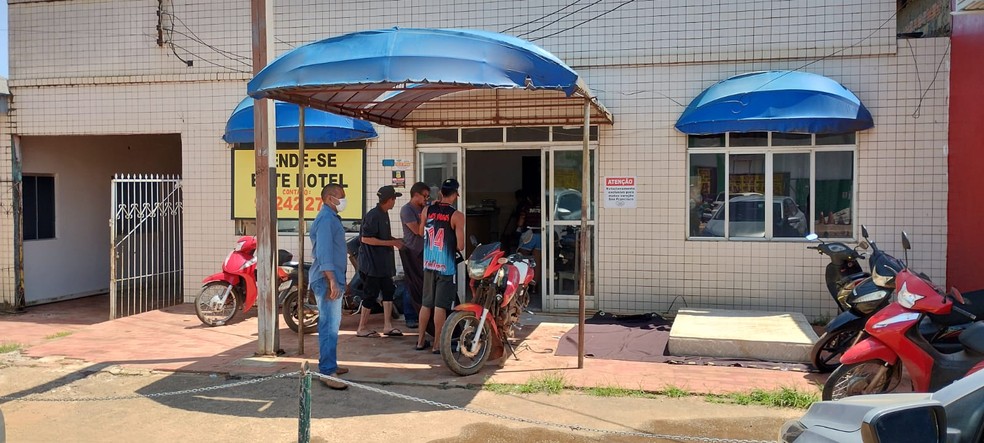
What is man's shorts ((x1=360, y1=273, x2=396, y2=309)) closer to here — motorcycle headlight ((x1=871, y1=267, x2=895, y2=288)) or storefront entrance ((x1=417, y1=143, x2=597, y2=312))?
storefront entrance ((x1=417, y1=143, x2=597, y2=312))

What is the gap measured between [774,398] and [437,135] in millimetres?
5817

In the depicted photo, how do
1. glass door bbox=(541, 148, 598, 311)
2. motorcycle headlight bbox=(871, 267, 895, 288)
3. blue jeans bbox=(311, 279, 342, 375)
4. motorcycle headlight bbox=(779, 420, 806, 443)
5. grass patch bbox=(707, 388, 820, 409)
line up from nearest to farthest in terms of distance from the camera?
motorcycle headlight bbox=(779, 420, 806, 443) < grass patch bbox=(707, 388, 820, 409) < motorcycle headlight bbox=(871, 267, 895, 288) < blue jeans bbox=(311, 279, 342, 375) < glass door bbox=(541, 148, 598, 311)

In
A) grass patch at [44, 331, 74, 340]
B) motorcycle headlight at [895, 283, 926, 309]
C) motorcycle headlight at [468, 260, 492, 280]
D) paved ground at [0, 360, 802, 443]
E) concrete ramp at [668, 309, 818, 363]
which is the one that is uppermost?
motorcycle headlight at [468, 260, 492, 280]

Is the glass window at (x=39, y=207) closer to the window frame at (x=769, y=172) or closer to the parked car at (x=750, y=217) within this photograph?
the window frame at (x=769, y=172)

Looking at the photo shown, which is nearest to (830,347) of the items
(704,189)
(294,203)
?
(704,189)

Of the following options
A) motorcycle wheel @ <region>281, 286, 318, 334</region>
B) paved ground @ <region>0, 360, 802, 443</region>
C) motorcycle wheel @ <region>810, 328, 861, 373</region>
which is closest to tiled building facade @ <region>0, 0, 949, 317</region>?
motorcycle wheel @ <region>281, 286, 318, 334</region>

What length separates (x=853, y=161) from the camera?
9.17 meters

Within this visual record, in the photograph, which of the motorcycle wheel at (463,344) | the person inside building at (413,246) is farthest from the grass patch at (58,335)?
the motorcycle wheel at (463,344)

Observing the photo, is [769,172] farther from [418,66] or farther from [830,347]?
[418,66]

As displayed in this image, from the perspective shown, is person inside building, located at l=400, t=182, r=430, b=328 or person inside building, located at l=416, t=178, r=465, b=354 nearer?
person inside building, located at l=416, t=178, r=465, b=354

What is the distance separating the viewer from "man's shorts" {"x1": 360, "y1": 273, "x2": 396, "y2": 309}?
8.61 metres

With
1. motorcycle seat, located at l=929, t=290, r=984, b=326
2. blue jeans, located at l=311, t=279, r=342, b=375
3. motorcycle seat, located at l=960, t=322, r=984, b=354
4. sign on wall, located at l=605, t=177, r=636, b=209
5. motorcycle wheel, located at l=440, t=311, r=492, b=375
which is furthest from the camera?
sign on wall, located at l=605, t=177, r=636, b=209

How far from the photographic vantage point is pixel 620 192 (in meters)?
9.74

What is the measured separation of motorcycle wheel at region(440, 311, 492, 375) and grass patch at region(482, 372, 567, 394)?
13.9 inches
